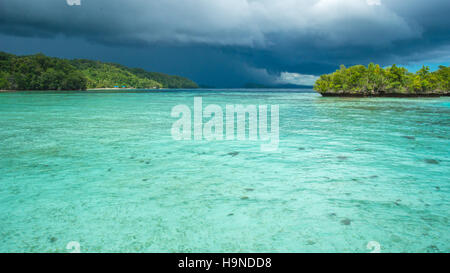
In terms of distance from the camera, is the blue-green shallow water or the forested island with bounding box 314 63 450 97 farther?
the forested island with bounding box 314 63 450 97

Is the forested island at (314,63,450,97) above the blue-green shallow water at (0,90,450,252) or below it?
above

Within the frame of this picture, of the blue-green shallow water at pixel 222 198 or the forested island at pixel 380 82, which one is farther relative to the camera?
the forested island at pixel 380 82

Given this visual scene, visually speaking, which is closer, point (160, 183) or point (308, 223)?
point (308, 223)

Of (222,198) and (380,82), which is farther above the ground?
(380,82)

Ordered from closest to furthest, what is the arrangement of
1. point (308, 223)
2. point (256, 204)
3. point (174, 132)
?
1. point (308, 223)
2. point (256, 204)
3. point (174, 132)

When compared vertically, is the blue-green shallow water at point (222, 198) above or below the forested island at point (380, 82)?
below

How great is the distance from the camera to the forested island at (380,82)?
92.9 metres

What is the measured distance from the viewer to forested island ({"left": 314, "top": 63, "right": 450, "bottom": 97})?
9288 centimetres

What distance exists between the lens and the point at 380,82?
303ft

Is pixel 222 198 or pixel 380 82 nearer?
pixel 222 198
